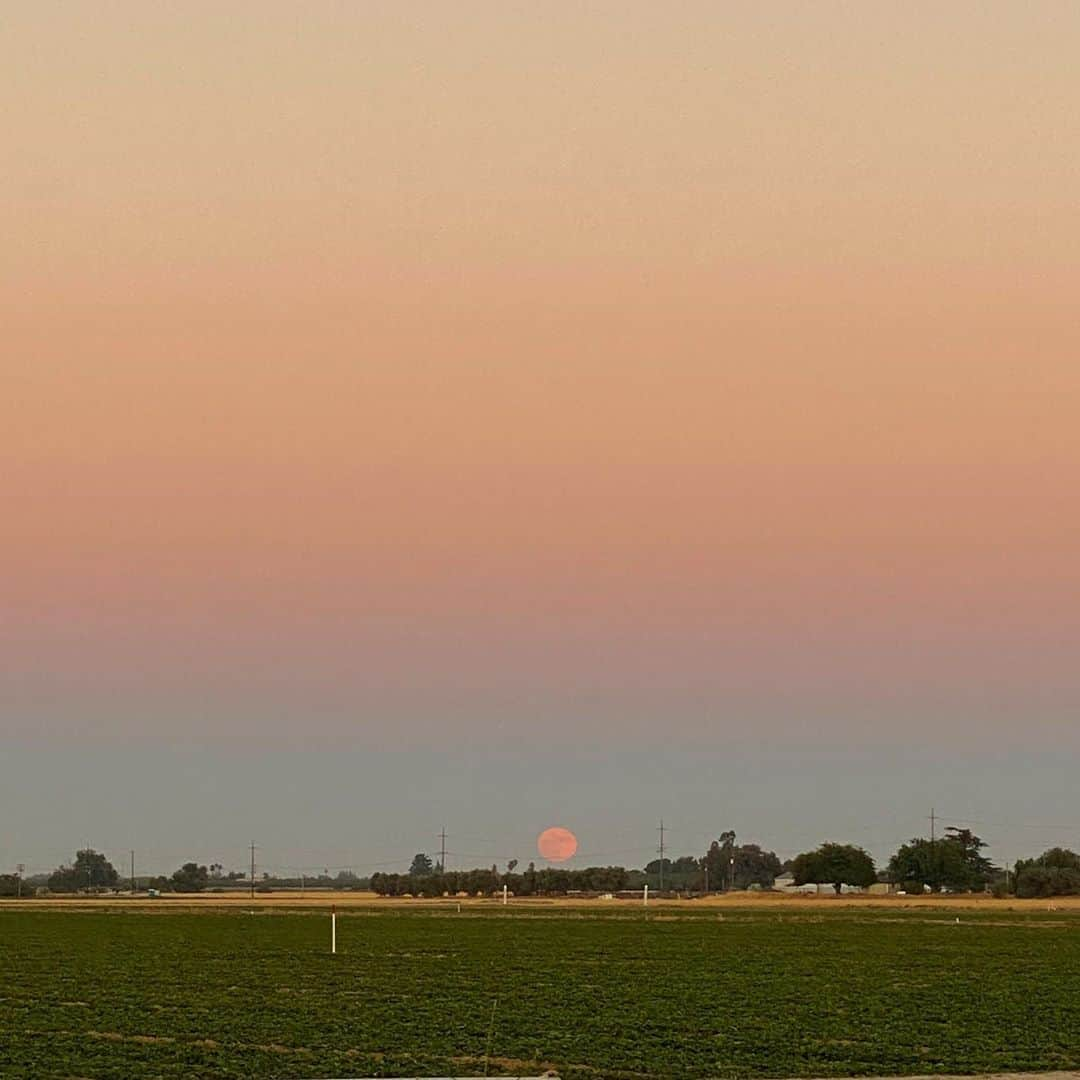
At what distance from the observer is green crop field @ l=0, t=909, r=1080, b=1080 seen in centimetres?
2959

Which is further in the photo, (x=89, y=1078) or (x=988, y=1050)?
(x=988, y=1050)

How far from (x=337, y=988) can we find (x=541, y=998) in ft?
18.9

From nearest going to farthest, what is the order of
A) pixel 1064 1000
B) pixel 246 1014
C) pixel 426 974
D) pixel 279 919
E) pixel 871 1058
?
pixel 871 1058
pixel 246 1014
pixel 1064 1000
pixel 426 974
pixel 279 919

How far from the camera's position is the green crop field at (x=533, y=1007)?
97.1 ft

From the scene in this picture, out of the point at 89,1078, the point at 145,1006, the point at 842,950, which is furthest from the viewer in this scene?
the point at 842,950

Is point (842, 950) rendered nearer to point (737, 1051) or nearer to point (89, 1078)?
point (737, 1051)

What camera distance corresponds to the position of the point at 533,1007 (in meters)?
39.6

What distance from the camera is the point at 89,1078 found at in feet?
90.3

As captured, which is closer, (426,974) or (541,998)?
(541,998)

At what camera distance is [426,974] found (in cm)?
5172

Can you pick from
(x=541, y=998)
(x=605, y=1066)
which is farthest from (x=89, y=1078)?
(x=541, y=998)

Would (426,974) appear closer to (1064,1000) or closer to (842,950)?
(1064,1000)

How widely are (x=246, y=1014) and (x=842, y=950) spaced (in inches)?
1399

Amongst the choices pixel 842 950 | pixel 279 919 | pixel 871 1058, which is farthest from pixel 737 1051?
pixel 279 919
